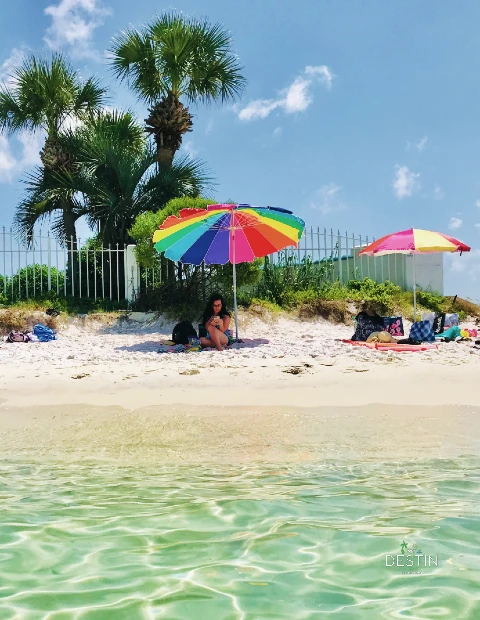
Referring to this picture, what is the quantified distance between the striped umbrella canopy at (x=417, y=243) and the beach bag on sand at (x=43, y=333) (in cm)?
721

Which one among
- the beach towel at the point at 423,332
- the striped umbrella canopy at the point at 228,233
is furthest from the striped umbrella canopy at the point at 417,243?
the striped umbrella canopy at the point at 228,233

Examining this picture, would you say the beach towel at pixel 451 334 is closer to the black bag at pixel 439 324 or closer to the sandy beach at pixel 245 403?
the black bag at pixel 439 324

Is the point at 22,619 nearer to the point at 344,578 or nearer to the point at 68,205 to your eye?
the point at 344,578

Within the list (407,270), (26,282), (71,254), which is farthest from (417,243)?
(26,282)

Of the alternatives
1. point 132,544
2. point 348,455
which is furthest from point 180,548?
point 348,455

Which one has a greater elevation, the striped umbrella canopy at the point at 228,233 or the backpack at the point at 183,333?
the striped umbrella canopy at the point at 228,233

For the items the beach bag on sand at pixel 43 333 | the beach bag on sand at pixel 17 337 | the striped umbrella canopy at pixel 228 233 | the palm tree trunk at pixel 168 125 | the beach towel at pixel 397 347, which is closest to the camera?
the beach towel at pixel 397 347

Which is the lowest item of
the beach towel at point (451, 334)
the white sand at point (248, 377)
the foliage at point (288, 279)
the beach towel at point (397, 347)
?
the white sand at point (248, 377)

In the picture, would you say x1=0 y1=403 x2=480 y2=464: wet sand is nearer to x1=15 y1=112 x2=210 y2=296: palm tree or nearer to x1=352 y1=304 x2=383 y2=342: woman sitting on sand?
x1=352 y1=304 x2=383 y2=342: woman sitting on sand

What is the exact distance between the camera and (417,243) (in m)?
11.7

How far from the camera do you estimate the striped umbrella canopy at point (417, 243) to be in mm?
11711

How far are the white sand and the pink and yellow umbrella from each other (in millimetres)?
2203

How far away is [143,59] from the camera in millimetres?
19859

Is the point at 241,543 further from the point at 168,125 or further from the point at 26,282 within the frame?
the point at 168,125
